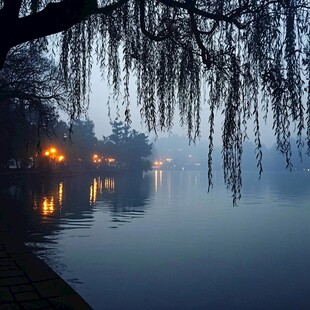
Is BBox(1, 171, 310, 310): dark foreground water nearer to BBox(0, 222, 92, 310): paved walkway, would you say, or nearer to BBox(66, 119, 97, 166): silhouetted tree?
BBox(0, 222, 92, 310): paved walkway

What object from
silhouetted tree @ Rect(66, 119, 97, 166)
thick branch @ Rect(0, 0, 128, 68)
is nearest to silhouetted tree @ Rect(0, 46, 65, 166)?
thick branch @ Rect(0, 0, 128, 68)

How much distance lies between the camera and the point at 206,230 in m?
14.4

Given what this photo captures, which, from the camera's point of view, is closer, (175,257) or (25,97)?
(175,257)

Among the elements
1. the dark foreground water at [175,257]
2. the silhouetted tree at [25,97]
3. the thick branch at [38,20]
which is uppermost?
the silhouetted tree at [25,97]

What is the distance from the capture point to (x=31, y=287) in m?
4.82

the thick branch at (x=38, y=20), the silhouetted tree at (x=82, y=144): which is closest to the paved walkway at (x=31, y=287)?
the thick branch at (x=38, y=20)

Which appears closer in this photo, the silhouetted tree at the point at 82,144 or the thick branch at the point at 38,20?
the thick branch at the point at 38,20

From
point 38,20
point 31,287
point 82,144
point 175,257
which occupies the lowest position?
point 175,257

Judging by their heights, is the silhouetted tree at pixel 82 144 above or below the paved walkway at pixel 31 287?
above

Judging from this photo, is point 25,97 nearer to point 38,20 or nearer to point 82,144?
point 38,20

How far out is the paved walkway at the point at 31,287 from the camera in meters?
4.25

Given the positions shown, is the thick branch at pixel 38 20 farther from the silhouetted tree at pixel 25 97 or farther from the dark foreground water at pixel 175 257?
the dark foreground water at pixel 175 257

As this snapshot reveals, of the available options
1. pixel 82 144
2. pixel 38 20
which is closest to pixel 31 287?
pixel 38 20

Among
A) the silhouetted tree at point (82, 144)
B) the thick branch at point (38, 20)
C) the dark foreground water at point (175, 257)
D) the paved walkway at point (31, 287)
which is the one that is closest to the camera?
the thick branch at point (38, 20)
